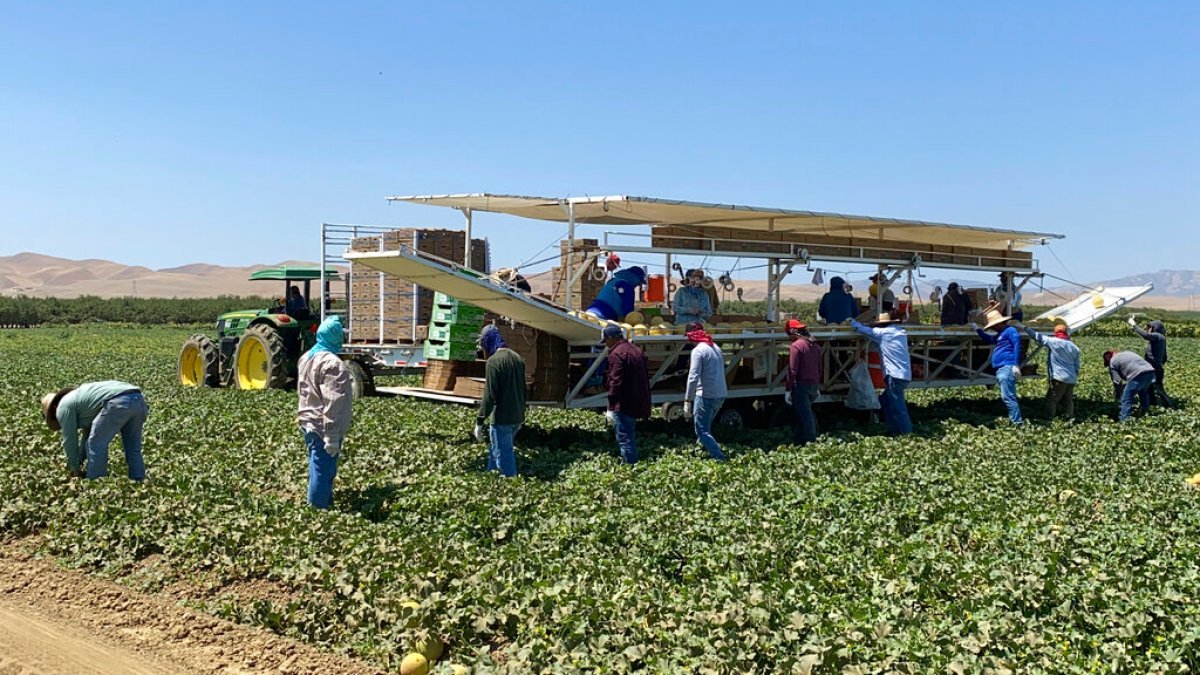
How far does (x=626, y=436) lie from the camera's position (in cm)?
1197

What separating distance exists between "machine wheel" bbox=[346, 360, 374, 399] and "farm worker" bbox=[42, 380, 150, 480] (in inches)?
254

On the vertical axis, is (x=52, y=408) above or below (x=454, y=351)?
below

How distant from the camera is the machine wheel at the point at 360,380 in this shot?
1727 cm

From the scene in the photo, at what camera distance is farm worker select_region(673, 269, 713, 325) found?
14.4 m

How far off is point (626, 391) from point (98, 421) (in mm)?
5446

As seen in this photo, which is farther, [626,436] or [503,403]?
[626,436]

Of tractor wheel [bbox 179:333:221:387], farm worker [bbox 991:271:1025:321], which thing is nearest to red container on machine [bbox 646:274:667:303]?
farm worker [bbox 991:271:1025:321]

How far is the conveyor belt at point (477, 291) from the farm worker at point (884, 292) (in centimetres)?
654

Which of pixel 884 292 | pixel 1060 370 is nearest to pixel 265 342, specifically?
pixel 884 292

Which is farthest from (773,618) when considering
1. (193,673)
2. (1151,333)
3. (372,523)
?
(1151,333)

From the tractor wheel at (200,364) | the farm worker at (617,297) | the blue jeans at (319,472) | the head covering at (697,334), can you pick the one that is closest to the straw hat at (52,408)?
the blue jeans at (319,472)

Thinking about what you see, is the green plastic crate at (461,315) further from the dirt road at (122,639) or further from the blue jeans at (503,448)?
the dirt road at (122,639)

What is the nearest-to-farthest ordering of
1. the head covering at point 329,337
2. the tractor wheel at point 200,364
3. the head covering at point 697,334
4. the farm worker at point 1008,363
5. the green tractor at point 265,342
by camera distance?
the head covering at point 329,337, the head covering at point 697,334, the farm worker at point 1008,363, the green tractor at point 265,342, the tractor wheel at point 200,364

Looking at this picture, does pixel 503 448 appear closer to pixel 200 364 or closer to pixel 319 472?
pixel 319 472
